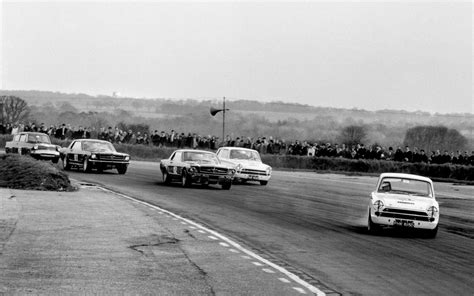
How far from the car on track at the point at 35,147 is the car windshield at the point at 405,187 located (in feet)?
90.3

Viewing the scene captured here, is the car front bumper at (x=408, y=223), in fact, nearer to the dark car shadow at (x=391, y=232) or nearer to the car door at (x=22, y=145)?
the dark car shadow at (x=391, y=232)

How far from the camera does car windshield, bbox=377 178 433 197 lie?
19.3 meters

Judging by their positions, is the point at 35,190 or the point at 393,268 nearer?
the point at 393,268

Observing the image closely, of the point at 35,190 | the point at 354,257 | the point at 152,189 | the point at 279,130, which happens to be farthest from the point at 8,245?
the point at 279,130

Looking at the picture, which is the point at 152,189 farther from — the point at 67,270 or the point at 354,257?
the point at 67,270

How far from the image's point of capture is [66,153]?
39.8 meters

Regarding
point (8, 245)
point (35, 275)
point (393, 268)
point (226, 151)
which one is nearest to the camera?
point (35, 275)

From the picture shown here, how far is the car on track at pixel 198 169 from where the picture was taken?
102 feet

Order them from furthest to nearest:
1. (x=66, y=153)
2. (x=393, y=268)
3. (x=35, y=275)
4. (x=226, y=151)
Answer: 1. (x=66, y=153)
2. (x=226, y=151)
3. (x=393, y=268)
4. (x=35, y=275)

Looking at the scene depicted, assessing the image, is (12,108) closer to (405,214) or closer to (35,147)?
(35,147)

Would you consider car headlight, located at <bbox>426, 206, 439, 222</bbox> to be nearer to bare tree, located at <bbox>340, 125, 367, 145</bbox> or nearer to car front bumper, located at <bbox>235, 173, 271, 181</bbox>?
car front bumper, located at <bbox>235, 173, 271, 181</bbox>

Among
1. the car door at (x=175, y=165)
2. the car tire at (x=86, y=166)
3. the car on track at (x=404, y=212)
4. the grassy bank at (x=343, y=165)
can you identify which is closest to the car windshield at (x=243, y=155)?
the car door at (x=175, y=165)

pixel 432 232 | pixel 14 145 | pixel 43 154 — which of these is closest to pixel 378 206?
pixel 432 232

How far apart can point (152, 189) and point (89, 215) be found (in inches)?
414
